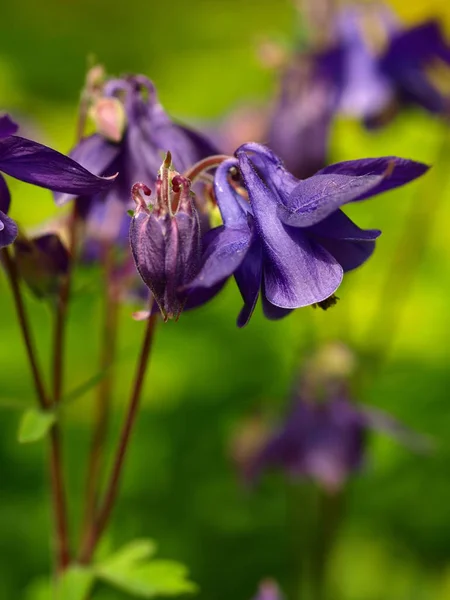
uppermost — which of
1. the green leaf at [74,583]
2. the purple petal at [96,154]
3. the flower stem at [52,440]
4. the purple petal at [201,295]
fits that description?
the purple petal at [96,154]

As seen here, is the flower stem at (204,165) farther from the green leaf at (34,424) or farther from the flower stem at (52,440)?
the green leaf at (34,424)

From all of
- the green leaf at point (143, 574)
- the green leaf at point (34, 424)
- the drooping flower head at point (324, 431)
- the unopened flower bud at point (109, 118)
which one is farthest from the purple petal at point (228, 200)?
the drooping flower head at point (324, 431)

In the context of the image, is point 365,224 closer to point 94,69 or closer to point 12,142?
point 94,69

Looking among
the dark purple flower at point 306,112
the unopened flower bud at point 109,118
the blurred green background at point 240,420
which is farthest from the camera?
the blurred green background at point 240,420

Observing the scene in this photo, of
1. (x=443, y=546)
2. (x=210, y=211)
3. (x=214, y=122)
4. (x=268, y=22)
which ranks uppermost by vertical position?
(x=210, y=211)

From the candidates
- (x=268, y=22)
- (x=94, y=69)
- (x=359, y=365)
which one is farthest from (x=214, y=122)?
(x=268, y=22)

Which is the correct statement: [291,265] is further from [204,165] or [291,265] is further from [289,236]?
[204,165]
